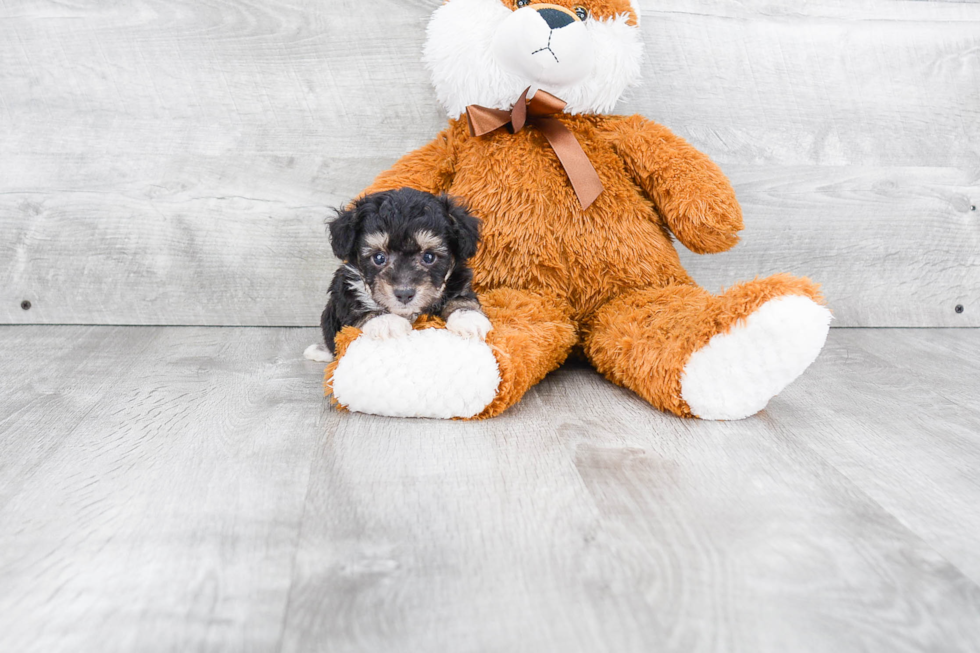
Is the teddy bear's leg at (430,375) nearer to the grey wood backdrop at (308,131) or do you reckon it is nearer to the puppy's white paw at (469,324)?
the puppy's white paw at (469,324)

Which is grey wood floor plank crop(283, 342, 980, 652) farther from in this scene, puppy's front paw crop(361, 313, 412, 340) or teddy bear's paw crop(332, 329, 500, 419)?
puppy's front paw crop(361, 313, 412, 340)

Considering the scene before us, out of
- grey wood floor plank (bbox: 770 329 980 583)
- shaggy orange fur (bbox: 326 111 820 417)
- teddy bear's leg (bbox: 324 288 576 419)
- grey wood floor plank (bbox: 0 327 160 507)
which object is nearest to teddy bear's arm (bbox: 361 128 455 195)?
shaggy orange fur (bbox: 326 111 820 417)

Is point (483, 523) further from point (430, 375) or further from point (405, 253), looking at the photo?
point (405, 253)

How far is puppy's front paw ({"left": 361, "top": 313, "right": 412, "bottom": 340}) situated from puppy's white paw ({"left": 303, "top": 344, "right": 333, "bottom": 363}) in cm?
45

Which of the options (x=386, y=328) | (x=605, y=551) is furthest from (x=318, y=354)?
(x=605, y=551)

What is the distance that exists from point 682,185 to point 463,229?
1.83 feet

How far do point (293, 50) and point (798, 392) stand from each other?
166 centimetres

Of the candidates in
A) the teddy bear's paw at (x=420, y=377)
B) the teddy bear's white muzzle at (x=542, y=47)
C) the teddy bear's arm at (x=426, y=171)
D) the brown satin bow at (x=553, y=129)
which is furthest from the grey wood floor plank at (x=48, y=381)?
the teddy bear's white muzzle at (x=542, y=47)

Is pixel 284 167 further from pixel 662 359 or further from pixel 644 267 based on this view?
pixel 662 359

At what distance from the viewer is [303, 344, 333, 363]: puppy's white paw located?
1954mm

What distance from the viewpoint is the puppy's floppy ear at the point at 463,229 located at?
1563 mm

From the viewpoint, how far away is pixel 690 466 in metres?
1.29

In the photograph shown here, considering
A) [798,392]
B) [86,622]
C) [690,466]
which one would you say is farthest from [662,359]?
[86,622]

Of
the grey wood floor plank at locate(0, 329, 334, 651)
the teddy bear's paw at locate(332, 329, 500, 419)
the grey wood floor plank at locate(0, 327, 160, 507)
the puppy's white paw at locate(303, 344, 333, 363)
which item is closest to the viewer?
the grey wood floor plank at locate(0, 329, 334, 651)
